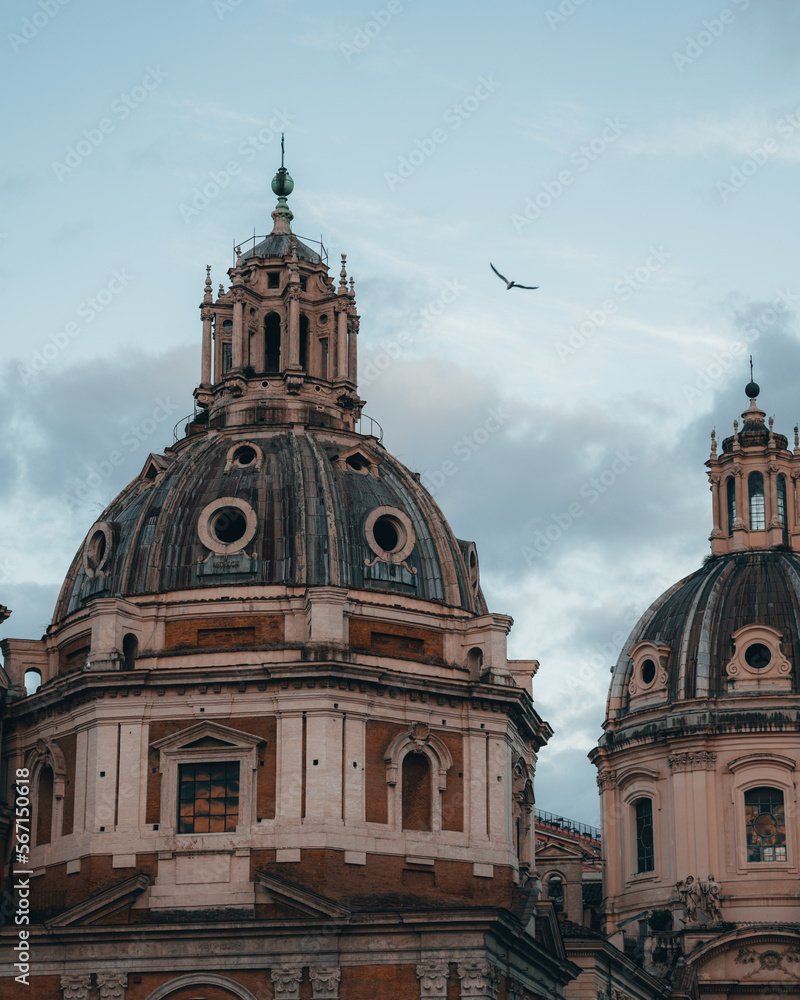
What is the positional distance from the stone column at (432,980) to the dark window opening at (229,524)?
52.8ft

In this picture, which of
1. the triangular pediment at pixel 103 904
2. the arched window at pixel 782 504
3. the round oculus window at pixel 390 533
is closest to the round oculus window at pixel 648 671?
the arched window at pixel 782 504

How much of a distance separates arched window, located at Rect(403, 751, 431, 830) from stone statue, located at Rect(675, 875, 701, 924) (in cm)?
2389

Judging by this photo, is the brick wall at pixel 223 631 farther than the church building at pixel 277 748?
Yes

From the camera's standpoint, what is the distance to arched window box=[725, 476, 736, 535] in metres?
104

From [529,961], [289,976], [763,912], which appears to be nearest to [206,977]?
[289,976]

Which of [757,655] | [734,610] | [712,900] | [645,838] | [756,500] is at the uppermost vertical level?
[756,500]

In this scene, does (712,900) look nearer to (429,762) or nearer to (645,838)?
(645,838)

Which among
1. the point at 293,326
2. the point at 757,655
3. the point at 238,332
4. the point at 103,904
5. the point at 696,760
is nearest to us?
the point at 103,904

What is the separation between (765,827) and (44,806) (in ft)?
110

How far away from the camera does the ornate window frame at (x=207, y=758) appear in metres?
70.4

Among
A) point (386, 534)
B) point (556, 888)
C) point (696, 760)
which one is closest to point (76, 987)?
point (386, 534)

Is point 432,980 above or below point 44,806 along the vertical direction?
below

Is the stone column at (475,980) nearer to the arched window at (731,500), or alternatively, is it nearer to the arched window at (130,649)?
the arched window at (130,649)

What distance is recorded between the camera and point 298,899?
6775 centimetres
